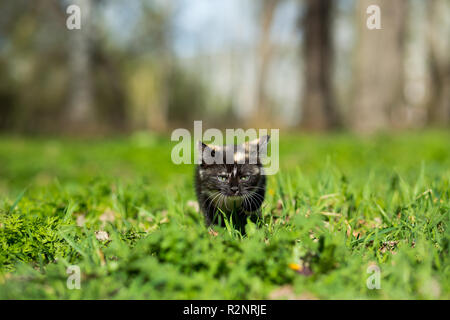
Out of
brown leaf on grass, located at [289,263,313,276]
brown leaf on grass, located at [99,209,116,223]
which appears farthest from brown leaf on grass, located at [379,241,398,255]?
brown leaf on grass, located at [99,209,116,223]

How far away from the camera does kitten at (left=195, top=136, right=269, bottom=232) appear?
3012 mm

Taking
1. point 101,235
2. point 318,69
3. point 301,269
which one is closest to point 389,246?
point 301,269

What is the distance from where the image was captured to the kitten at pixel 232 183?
301 centimetres

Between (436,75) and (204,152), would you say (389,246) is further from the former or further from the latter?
(436,75)

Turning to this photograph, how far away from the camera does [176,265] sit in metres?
2.03

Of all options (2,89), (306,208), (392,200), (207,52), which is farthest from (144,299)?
(207,52)

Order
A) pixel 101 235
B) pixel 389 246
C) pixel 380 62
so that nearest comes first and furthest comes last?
pixel 389 246 < pixel 101 235 < pixel 380 62

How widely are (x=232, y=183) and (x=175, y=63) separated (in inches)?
1370

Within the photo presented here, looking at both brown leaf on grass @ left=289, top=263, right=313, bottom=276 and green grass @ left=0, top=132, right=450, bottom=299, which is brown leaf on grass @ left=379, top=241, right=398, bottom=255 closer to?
green grass @ left=0, top=132, right=450, bottom=299

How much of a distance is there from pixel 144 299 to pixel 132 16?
87.0 ft

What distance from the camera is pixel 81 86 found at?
13.5 metres

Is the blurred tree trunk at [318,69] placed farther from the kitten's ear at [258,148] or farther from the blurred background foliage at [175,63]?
the kitten's ear at [258,148]

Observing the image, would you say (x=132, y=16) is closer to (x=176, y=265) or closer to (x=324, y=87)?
(x=324, y=87)

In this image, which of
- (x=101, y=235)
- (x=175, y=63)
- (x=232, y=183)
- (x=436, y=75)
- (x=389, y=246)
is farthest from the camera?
(x=175, y=63)
